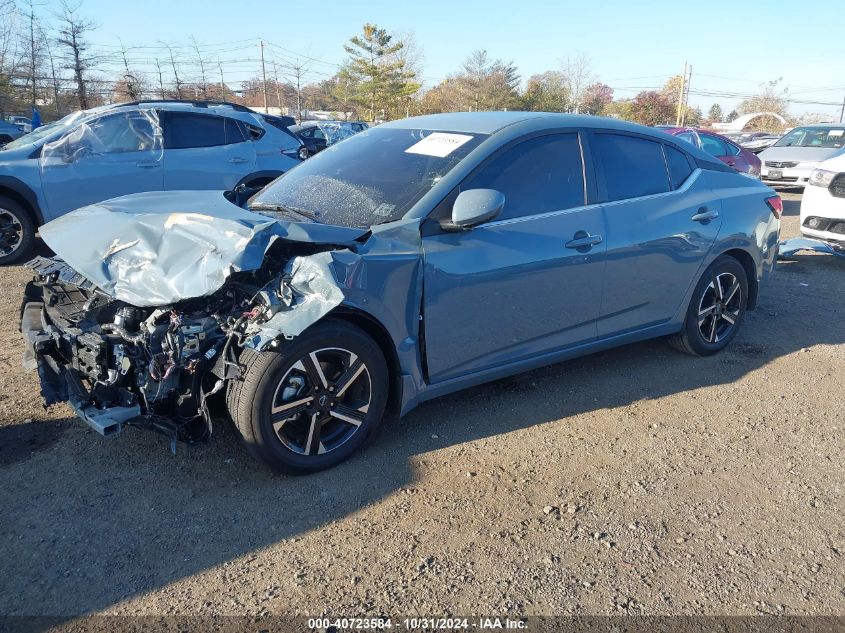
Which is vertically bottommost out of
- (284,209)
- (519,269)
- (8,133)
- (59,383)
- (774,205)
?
(59,383)

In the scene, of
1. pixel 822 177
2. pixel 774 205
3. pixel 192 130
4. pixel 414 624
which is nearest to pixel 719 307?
pixel 774 205

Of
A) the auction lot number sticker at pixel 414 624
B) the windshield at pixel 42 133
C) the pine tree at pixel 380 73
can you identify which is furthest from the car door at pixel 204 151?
the pine tree at pixel 380 73

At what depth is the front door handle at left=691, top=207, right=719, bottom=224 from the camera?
468cm

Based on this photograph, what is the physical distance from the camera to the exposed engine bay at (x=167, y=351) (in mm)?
2984

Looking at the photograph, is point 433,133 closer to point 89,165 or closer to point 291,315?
point 291,315

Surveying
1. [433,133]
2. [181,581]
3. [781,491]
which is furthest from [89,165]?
[781,491]

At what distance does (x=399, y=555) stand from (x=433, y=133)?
Answer: 8.35ft

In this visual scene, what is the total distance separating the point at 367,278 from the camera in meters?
3.21

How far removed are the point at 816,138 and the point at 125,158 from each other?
15763 mm

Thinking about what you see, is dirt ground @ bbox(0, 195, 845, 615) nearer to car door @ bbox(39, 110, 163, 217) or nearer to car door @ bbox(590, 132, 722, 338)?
car door @ bbox(590, 132, 722, 338)

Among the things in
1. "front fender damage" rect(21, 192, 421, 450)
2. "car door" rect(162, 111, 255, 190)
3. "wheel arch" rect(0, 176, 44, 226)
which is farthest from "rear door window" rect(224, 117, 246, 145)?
"front fender damage" rect(21, 192, 421, 450)

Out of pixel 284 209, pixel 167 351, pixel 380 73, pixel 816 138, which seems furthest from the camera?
pixel 380 73

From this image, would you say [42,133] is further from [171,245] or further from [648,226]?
[648,226]

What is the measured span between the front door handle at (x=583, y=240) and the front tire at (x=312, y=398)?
1.43 metres
